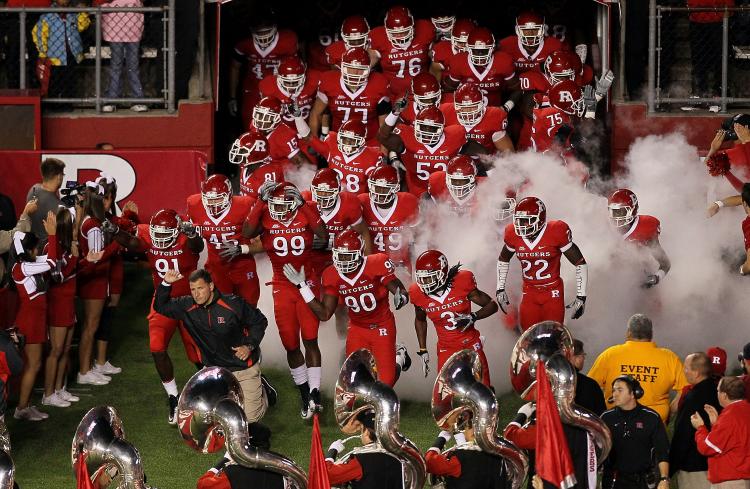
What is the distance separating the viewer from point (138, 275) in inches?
582

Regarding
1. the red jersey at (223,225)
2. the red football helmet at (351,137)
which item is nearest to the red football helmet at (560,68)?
the red football helmet at (351,137)

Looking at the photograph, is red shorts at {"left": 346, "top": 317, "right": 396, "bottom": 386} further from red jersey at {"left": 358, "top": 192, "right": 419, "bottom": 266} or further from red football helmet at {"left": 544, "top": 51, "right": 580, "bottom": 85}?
red football helmet at {"left": 544, "top": 51, "right": 580, "bottom": 85}

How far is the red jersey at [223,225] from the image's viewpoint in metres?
12.2

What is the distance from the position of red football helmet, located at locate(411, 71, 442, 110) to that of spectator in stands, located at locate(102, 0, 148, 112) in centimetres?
291

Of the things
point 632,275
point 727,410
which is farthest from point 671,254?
point 727,410

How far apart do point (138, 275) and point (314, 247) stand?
3.16 metres

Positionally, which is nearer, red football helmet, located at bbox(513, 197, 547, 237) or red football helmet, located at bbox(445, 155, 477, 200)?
red football helmet, located at bbox(513, 197, 547, 237)

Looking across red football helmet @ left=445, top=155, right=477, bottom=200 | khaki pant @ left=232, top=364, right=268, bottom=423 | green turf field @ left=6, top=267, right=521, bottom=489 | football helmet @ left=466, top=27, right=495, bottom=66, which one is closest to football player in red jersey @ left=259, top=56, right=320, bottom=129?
football helmet @ left=466, top=27, right=495, bottom=66

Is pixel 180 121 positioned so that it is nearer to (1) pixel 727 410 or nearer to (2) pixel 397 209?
(2) pixel 397 209

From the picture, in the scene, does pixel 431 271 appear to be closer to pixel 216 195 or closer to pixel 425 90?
pixel 216 195

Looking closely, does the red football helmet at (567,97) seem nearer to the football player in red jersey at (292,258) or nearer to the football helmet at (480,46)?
the football helmet at (480,46)

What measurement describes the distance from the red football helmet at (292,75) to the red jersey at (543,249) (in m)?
3.17

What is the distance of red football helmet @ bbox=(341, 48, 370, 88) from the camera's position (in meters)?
13.7

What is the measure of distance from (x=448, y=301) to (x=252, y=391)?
159 cm
